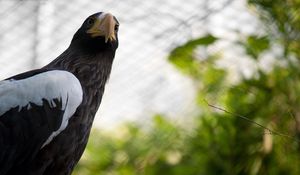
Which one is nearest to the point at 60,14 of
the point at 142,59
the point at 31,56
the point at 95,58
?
the point at 31,56

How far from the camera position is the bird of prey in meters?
2.62

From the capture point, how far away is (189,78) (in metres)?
4.70

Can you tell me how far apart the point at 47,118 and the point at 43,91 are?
127mm

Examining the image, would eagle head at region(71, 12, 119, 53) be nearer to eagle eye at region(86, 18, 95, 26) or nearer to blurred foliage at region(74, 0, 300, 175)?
eagle eye at region(86, 18, 95, 26)

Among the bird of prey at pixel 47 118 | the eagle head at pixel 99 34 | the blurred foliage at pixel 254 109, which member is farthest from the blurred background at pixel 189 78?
the bird of prey at pixel 47 118

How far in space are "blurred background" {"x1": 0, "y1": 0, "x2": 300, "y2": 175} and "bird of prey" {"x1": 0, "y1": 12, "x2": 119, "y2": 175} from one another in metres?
0.49

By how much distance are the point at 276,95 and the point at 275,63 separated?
22 cm

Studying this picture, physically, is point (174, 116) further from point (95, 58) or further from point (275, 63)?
point (95, 58)

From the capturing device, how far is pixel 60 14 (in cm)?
503

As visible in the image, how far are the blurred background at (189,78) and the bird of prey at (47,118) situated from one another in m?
0.49

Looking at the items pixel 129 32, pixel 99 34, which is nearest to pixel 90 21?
pixel 99 34

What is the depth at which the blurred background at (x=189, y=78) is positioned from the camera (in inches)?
138

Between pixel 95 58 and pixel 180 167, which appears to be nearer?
pixel 95 58

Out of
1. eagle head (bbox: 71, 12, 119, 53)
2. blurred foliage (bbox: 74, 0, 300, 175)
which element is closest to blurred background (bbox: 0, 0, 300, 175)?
blurred foliage (bbox: 74, 0, 300, 175)
